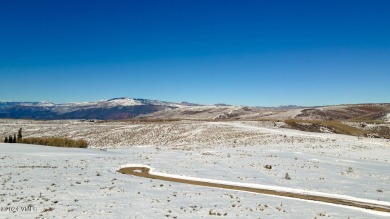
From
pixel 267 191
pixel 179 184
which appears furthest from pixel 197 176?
pixel 267 191

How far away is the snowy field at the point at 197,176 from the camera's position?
19.5 meters

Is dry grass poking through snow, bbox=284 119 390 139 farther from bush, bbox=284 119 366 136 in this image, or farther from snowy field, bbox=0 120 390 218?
snowy field, bbox=0 120 390 218

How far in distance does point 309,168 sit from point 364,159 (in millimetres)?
12379

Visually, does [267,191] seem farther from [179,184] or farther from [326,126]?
[326,126]

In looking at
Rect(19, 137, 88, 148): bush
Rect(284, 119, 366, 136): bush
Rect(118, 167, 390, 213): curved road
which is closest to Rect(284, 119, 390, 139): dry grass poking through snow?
Rect(284, 119, 366, 136): bush

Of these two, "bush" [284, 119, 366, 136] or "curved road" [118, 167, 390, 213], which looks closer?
"curved road" [118, 167, 390, 213]

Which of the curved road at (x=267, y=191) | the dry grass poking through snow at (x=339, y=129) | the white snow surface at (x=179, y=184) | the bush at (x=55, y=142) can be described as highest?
the dry grass poking through snow at (x=339, y=129)

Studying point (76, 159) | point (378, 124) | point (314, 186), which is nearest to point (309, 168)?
point (314, 186)

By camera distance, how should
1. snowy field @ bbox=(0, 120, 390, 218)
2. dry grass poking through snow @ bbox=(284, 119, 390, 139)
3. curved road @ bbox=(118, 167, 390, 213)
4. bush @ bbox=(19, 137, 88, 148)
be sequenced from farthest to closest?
dry grass poking through snow @ bbox=(284, 119, 390, 139) → bush @ bbox=(19, 137, 88, 148) → curved road @ bbox=(118, 167, 390, 213) → snowy field @ bbox=(0, 120, 390, 218)

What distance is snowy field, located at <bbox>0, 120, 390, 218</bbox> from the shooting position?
19516 millimetres

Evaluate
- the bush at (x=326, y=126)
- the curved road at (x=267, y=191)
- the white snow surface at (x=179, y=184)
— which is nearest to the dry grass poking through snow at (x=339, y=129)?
the bush at (x=326, y=126)

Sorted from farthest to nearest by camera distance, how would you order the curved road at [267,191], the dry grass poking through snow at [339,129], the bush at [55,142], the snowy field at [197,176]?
the dry grass poking through snow at [339,129] → the bush at [55,142] → the curved road at [267,191] → the snowy field at [197,176]

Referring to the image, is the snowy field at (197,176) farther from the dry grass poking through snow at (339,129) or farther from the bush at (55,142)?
the dry grass poking through snow at (339,129)

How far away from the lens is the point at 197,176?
32469mm
